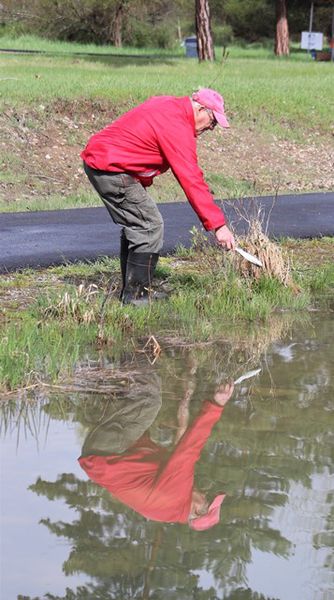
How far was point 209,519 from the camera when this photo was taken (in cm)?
437

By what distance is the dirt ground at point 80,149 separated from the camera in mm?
16953

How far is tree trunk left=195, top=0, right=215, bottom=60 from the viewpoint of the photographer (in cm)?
3266

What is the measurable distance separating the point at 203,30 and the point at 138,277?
84.1ft

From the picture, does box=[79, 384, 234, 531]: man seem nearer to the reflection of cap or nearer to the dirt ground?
the reflection of cap

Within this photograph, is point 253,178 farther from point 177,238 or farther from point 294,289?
point 294,289

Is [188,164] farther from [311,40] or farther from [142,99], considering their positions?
[311,40]

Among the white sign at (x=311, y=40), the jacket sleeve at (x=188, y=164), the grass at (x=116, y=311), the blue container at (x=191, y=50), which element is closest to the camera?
the grass at (x=116, y=311)

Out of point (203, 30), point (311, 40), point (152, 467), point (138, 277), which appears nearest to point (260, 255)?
point (138, 277)

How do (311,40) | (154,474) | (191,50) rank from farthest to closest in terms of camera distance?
(311,40) < (191,50) < (154,474)

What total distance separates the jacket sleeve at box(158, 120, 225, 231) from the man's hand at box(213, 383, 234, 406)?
4.43 feet

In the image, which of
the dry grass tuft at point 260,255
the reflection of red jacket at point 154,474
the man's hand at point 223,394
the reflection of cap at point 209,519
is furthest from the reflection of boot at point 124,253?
the reflection of cap at point 209,519

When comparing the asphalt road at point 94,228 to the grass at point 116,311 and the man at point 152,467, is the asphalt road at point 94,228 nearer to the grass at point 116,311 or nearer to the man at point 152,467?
the grass at point 116,311

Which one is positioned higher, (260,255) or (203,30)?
(203,30)

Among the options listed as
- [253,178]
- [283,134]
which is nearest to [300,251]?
[253,178]
